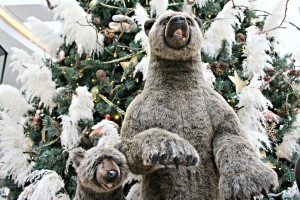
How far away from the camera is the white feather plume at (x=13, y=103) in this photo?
1.62 meters

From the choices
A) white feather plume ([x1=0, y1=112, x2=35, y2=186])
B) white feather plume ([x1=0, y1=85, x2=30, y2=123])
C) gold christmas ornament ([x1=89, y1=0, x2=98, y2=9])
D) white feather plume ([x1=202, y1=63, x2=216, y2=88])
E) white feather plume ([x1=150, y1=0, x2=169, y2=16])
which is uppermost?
white feather plume ([x1=150, y1=0, x2=169, y2=16])

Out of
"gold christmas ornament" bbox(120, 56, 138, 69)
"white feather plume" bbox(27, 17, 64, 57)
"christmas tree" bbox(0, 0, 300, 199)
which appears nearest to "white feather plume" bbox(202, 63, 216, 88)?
"christmas tree" bbox(0, 0, 300, 199)

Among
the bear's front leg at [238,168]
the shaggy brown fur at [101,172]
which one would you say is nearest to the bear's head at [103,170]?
the shaggy brown fur at [101,172]

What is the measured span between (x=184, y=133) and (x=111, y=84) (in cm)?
70

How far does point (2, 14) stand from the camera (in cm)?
410

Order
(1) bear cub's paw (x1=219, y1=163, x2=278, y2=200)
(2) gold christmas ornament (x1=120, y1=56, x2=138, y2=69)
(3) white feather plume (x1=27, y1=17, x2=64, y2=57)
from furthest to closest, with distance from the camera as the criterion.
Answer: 1. (3) white feather plume (x1=27, y1=17, x2=64, y2=57)
2. (2) gold christmas ornament (x1=120, y1=56, x2=138, y2=69)
3. (1) bear cub's paw (x1=219, y1=163, x2=278, y2=200)

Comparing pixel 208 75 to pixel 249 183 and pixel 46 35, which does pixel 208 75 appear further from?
pixel 46 35

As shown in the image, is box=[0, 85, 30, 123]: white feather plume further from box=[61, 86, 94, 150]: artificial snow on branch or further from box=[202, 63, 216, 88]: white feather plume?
box=[202, 63, 216, 88]: white feather plume

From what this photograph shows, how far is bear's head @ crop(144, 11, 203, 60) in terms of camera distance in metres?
0.93

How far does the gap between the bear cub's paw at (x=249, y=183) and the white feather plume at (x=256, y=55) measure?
82cm

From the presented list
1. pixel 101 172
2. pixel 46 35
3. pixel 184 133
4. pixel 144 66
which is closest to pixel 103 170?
pixel 101 172

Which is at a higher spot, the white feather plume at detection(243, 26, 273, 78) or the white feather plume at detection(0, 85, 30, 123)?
the white feather plume at detection(243, 26, 273, 78)

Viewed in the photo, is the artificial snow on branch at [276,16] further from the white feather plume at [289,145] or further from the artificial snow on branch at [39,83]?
the artificial snow on branch at [39,83]

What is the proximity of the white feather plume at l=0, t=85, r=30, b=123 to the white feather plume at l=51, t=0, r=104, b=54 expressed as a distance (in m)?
0.35
